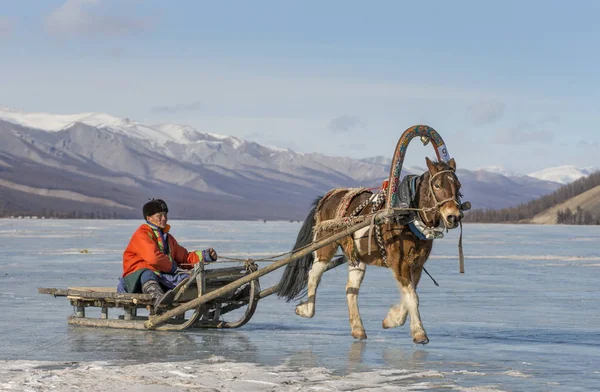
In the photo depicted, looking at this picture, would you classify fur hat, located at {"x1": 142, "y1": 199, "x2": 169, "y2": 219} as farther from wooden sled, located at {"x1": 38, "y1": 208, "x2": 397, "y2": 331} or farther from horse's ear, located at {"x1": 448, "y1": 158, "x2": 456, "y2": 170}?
horse's ear, located at {"x1": 448, "y1": 158, "x2": 456, "y2": 170}

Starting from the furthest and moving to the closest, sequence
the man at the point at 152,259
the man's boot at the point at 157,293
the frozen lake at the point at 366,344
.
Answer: the man at the point at 152,259 < the man's boot at the point at 157,293 < the frozen lake at the point at 366,344

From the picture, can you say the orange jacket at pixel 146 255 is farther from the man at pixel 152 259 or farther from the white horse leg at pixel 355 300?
the white horse leg at pixel 355 300

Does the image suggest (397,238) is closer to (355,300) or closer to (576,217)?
(355,300)

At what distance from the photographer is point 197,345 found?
36.2 ft

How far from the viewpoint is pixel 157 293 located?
1184cm

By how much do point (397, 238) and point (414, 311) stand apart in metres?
0.80

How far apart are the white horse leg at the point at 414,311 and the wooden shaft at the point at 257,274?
809mm

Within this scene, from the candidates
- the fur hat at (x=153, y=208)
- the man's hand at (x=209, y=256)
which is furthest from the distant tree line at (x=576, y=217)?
the fur hat at (x=153, y=208)

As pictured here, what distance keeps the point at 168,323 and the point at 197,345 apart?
148 centimetres

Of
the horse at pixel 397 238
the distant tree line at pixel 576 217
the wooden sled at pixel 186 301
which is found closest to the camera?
the horse at pixel 397 238

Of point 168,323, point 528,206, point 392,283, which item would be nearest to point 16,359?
point 168,323

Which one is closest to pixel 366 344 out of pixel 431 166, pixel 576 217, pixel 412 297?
pixel 412 297

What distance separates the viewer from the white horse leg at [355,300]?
1153 centimetres

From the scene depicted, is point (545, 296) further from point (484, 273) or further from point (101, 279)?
point (101, 279)
